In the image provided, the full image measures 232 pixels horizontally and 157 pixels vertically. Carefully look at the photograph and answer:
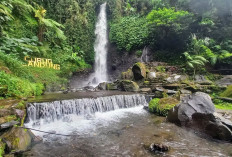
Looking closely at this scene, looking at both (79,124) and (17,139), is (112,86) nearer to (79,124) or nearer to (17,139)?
(79,124)

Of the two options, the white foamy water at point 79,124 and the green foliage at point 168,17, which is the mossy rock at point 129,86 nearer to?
the white foamy water at point 79,124

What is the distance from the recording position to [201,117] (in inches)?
197

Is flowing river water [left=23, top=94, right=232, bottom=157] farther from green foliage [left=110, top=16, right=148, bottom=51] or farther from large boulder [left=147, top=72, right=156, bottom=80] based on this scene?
green foliage [left=110, top=16, right=148, bottom=51]

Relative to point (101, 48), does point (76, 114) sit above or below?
below

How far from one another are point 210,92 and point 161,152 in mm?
7821

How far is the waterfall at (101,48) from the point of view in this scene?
17.4 m

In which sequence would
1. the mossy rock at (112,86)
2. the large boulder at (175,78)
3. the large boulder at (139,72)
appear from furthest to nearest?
1. the large boulder at (139,72)
2. the mossy rock at (112,86)
3. the large boulder at (175,78)

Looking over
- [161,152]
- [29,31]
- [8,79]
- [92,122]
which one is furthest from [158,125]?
[29,31]

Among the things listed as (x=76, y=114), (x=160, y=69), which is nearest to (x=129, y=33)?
(x=160, y=69)

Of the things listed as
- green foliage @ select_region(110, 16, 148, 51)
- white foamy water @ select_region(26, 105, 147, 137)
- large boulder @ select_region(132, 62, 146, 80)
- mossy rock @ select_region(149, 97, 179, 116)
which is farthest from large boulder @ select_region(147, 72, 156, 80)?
green foliage @ select_region(110, 16, 148, 51)

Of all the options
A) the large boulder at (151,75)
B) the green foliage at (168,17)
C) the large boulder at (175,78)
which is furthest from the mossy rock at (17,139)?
the green foliage at (168,17)

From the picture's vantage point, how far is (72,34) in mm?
17891

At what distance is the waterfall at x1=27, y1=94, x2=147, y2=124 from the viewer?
6.02 metres

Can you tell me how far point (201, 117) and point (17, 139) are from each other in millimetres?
5387
